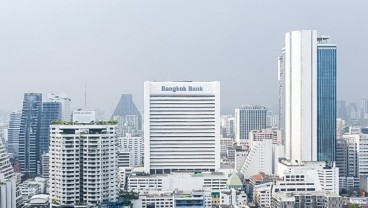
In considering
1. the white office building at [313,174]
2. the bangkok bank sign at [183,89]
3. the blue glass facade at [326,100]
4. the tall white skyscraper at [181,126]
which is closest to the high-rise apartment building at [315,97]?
the blue glass facade at [326,100]

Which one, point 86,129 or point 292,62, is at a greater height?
point 292,62

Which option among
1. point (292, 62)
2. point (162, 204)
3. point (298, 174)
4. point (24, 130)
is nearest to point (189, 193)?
point (162, 204)

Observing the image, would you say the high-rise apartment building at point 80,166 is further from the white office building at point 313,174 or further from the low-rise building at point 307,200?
the white office building at point 313,174

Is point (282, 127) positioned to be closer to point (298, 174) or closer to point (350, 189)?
point (350, 189)

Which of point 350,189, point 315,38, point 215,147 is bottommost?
point 350,189

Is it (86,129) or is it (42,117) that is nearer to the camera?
(86,129)

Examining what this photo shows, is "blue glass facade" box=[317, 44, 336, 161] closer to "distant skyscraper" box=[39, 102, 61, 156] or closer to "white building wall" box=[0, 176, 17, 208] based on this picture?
"distant skyscraper" box=[39, 102, 61, 156]

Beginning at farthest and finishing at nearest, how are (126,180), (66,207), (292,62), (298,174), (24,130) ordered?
1. (24,130)
2. (292,62)
3. (126,180)
4. (298,174)
5. (66,207)
